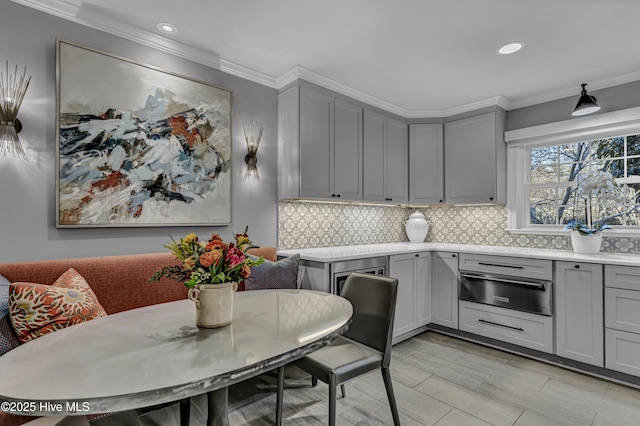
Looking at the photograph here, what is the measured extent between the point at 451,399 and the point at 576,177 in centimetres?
274

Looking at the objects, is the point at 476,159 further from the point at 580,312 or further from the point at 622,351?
the point at 622,351

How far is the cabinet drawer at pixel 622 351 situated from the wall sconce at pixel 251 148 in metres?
3.19

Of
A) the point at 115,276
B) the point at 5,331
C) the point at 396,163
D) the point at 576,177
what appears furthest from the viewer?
the point at 396,163

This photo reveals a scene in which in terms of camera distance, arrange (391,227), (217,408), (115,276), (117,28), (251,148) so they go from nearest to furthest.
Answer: (217,408) → (115,276) → (117,28) → (251,148) → (391,227)

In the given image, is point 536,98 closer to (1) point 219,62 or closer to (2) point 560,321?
(2) point 560,321

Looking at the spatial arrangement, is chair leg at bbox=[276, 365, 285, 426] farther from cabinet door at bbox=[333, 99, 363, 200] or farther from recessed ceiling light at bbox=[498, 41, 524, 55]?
recessed ceiling light at bbox=[498, 41, 524, 55]

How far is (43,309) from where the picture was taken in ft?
4.94

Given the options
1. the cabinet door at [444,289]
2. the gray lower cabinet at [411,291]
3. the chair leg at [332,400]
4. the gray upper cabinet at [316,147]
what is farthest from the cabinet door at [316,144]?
the chair leg at [332,400]

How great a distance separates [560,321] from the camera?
2.81 m

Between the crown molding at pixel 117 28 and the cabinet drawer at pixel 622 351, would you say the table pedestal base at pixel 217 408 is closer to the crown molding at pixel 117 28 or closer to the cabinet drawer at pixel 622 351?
the crown molding at pixel 117 28

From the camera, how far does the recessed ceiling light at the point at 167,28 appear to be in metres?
2.28

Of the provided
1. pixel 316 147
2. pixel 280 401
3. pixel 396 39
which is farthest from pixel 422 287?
pixel 396 39

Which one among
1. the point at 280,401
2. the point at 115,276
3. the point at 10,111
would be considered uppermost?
the point at 10,111

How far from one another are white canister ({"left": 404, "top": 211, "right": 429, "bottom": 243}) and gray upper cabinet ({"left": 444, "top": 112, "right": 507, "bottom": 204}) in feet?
1.34
